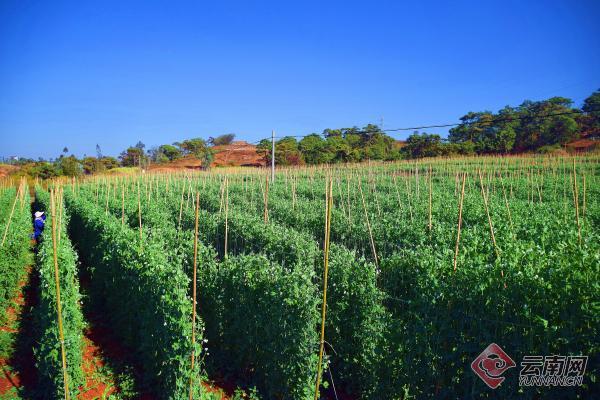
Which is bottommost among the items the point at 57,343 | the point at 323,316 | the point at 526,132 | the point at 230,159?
the point at 57,343

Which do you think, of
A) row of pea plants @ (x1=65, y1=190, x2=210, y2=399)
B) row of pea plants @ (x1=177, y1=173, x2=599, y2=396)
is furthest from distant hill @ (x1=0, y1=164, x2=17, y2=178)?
row of pea plants @ (x1=177, y1=173, x2=599, y2=396)

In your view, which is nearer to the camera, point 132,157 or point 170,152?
point 132,157

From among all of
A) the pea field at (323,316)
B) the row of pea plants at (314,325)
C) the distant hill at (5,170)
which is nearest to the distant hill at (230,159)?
the distant hill at (5,170)

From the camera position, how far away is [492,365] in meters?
3.51

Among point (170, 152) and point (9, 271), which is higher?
point (170, 152)

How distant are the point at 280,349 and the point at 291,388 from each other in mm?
497

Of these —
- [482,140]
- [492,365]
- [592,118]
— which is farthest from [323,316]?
[592,118]

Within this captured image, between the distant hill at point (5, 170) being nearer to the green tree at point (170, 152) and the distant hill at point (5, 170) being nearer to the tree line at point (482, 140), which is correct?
the green tree at point (170, 152)

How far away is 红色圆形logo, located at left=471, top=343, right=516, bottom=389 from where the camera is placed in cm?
344

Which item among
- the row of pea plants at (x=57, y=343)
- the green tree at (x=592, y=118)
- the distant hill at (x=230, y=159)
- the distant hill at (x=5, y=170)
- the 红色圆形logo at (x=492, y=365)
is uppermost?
the green tree at (x=592, y=118)

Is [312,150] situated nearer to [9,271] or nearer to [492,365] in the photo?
[9,271]

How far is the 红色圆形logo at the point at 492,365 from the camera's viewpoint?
344 centimetres

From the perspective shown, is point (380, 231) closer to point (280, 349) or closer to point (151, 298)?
point (280, 349)

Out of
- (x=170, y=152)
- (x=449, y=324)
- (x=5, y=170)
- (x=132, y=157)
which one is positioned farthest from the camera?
(x=170, y=152)
